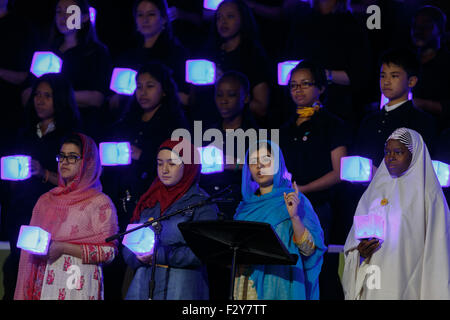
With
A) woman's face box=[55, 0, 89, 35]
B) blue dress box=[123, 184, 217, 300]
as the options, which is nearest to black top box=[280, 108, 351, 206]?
blue dress box=[123, 184, 217, 300]

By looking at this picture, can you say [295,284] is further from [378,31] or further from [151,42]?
[378,31]

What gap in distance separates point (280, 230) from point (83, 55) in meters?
2.63

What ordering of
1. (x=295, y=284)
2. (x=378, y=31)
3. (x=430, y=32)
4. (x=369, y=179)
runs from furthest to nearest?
(x=378, y=31), (x=430, y=32), (x=369, y=179), (x=295, y=284)

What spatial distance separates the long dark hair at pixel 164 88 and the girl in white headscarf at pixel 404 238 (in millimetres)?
1794

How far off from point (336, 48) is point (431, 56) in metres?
0.76

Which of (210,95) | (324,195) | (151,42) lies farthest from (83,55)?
(324,195)

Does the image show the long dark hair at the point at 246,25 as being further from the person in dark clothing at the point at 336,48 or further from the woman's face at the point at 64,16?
the woman's face at the point at 64,16

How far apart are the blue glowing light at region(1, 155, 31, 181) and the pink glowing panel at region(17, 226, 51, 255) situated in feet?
2.77

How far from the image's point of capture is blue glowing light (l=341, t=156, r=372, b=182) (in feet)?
15.6

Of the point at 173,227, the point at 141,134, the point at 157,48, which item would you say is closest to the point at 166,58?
the point at 157,48

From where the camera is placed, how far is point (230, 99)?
5.55m

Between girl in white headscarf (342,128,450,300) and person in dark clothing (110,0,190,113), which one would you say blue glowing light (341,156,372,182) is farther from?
person in dark clothing (110,0,190,113)

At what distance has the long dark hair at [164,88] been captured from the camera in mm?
5659

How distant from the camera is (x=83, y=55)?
20.1 ft
